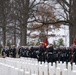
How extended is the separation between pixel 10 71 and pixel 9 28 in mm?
41911

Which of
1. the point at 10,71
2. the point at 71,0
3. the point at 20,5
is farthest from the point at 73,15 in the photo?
the point at 10,71

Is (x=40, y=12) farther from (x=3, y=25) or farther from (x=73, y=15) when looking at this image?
(x=73, y=15)

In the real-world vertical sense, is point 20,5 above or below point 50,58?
above

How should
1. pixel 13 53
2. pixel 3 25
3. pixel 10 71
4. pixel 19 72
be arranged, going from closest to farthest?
1. pixel 19 72
2. pixel 10 71
3. pixel 13 53
4. pixel 3 25

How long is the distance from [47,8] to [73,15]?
17.2 meters

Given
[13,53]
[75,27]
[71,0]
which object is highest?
[71,0]

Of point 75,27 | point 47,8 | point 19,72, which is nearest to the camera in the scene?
point 19,72

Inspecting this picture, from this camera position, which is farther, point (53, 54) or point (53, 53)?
point (53, 53)

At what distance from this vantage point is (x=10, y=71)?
1186 centimetres

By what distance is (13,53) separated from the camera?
35250mm

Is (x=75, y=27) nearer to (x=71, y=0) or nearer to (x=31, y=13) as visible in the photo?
(x=71, y=0)

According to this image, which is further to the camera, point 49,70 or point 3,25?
point 3,25

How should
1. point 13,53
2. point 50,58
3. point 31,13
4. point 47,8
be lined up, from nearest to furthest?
point 50,58, point 13,53, point 31,13, point 47,8

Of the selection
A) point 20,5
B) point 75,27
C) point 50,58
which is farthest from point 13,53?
point 50,58
